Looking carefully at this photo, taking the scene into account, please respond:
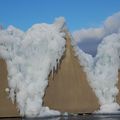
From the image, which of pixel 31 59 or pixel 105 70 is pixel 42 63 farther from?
pixel 105 70

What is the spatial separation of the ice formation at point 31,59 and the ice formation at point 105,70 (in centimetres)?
474

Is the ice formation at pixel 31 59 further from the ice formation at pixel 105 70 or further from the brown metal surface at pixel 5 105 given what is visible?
the ice formation at pixel 105 70

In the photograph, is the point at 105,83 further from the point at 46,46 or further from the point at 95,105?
the point at 46,46

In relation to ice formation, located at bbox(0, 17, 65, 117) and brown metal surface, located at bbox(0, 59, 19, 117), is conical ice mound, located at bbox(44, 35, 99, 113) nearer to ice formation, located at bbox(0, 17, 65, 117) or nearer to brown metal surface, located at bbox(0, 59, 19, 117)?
ice formation, located at bbox(0, 17, 65, 117)

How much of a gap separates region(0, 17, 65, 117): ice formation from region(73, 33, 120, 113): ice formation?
187 inches

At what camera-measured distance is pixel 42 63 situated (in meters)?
53.7

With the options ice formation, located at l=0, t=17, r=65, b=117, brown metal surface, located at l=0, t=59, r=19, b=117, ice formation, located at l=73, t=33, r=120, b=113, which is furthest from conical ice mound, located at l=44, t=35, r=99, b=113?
brown metal surface, located at l=0, t=59, r=19, b=117

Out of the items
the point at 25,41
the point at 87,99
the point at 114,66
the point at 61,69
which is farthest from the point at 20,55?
the point at 114,66

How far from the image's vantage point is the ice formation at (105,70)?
58.1 m

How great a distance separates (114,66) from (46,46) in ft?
35.8

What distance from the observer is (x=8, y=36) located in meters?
51.8

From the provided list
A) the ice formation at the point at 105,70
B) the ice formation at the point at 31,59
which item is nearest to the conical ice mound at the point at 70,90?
the ice formation at the point at 105,70

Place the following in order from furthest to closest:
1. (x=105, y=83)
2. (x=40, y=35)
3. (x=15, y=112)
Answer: (x=105, y=83)
(x=40, y=35)
(x=15, y=112)

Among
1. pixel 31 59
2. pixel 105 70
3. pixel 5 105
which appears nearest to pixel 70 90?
pixel 31 59
